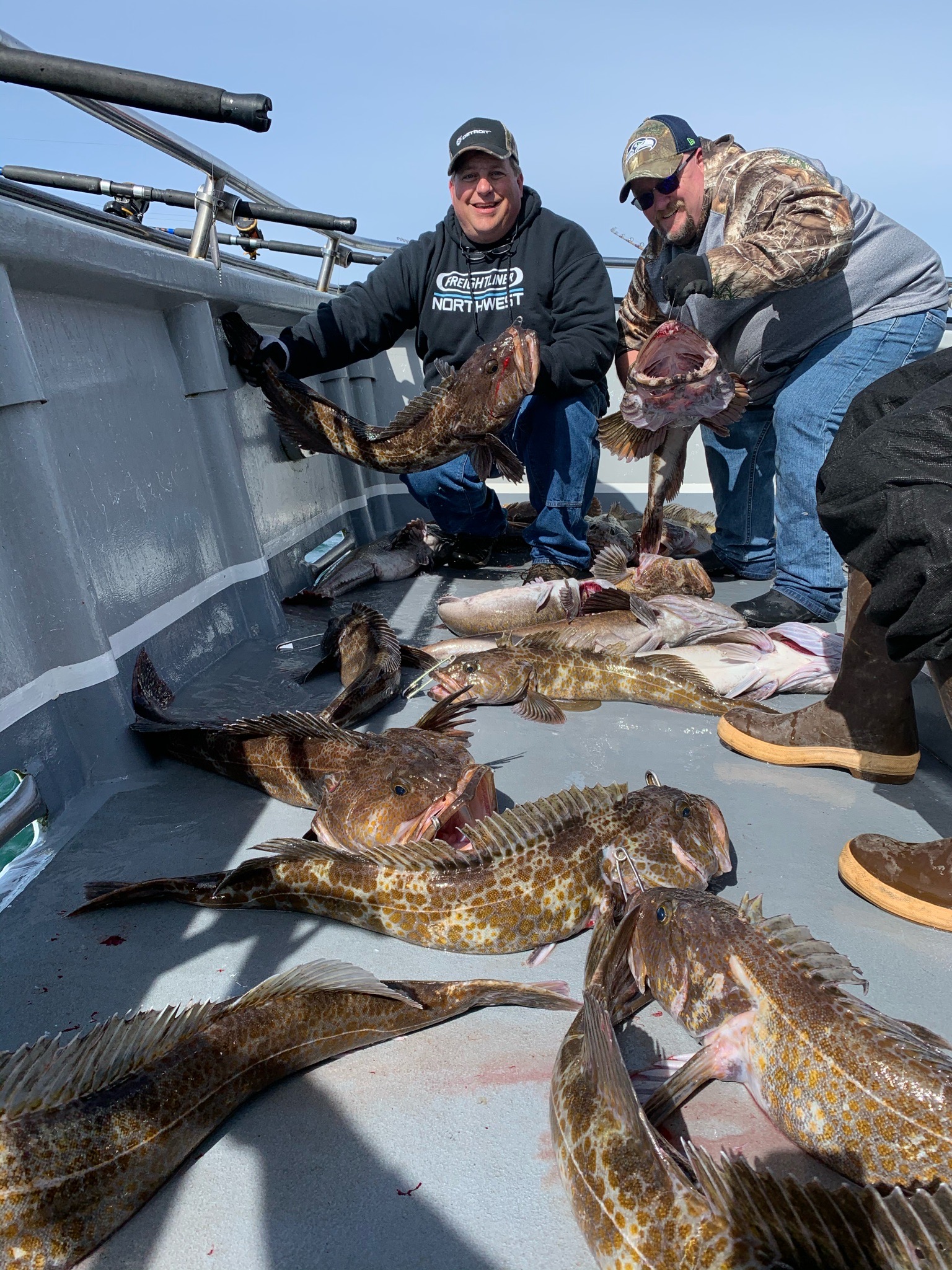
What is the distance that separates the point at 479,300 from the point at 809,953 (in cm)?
469

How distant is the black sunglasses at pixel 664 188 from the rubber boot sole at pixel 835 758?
3261 mm

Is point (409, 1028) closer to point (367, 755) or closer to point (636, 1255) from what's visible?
point (636, 1255)

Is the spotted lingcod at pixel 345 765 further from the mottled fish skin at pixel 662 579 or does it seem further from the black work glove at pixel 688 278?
the black work glove at pixel 688 278

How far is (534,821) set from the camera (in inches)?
94.7

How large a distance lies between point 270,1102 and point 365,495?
593 centimetres

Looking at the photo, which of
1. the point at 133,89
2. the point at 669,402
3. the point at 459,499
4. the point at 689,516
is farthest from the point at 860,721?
the point at 689,516

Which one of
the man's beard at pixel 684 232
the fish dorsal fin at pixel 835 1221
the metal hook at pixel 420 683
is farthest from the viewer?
the man's beard at pixel 684 232

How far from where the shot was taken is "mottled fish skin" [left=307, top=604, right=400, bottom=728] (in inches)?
139

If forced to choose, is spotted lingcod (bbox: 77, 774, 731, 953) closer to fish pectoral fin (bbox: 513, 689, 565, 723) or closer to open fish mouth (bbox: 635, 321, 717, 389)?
fish pectoral fin (bbox: 513, 689, 565, 723)

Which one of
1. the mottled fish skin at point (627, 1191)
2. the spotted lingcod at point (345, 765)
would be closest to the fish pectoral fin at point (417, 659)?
the spotted lingcod at point (345, 765)

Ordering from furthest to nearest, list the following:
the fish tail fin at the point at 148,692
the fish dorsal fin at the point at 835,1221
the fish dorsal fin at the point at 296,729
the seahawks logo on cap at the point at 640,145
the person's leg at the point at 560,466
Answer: the person's leg at the point at 560,466 < the seahawks logo on cap at the point at 640,145 < the fish tail fin at the point at 148,692 < the fish dorsal fin at the point at 296,729 < the fish dorsal fin at the point at 835,1221

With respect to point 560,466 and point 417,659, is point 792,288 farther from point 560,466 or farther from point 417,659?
point 417,659

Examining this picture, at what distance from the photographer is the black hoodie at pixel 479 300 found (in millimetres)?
5387

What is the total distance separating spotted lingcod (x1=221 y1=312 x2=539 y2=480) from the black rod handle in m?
2.91
